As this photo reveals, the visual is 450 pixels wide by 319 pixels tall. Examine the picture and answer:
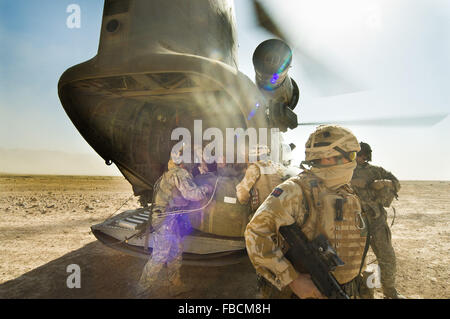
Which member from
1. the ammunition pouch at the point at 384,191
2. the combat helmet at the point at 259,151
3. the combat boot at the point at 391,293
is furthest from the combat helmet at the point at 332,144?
the combat boot at the point at 391,293

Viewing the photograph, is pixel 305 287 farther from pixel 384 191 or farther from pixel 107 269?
→ pixel 107 269

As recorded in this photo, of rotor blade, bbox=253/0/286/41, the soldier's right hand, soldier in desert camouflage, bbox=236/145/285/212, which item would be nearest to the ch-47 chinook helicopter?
rotor blade, bbox=253/0/286/41

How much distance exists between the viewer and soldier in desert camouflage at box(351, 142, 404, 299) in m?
3.13

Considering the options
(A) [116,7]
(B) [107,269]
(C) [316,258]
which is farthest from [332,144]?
(B) [107,269]

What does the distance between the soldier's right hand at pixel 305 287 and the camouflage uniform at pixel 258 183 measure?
124 cm

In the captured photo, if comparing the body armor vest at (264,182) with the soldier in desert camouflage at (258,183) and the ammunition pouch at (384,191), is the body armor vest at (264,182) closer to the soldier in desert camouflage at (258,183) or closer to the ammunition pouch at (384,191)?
the soldier in desert camouflage at (258,183)

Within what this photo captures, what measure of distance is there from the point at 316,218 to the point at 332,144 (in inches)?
21.5

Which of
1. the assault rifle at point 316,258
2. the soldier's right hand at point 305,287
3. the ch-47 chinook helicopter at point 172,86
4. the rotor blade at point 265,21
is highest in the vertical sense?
the rotor blade at point 265,21

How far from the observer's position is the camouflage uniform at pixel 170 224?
3.10m

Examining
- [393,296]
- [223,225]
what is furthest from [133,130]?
[393,296]

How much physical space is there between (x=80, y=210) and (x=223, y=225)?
8.06 m
